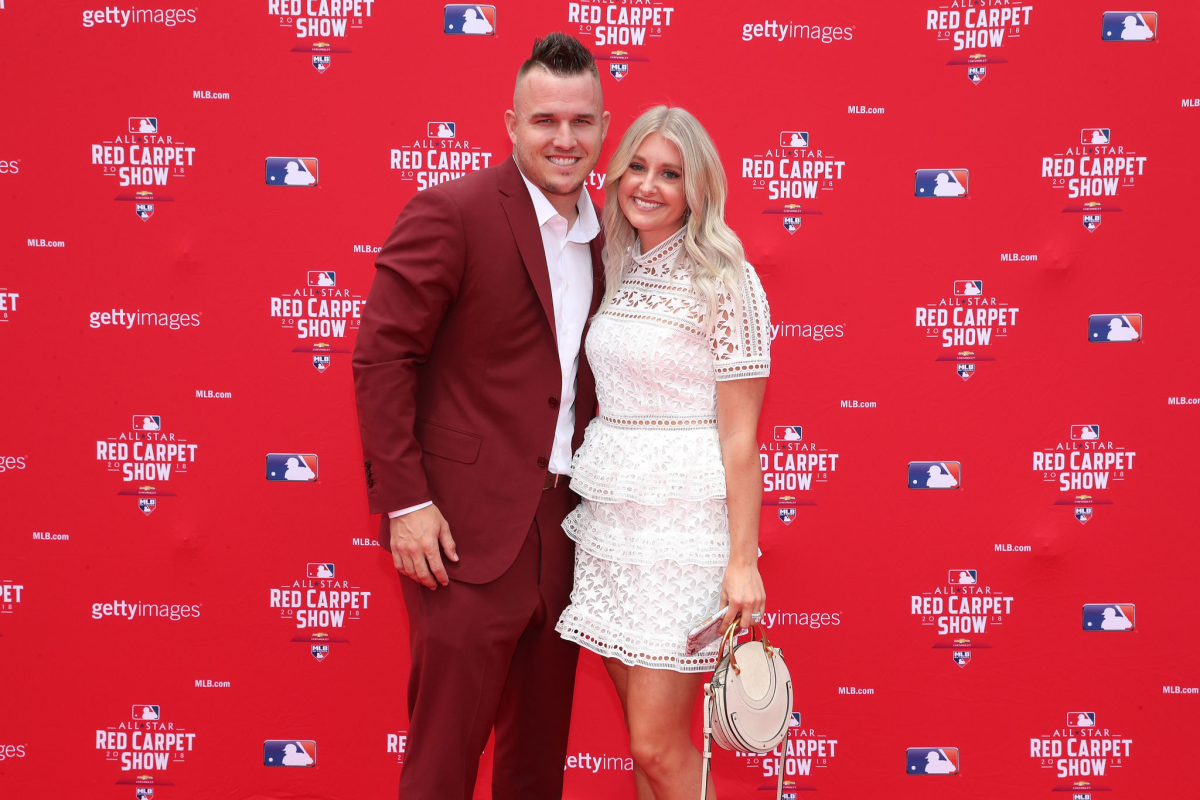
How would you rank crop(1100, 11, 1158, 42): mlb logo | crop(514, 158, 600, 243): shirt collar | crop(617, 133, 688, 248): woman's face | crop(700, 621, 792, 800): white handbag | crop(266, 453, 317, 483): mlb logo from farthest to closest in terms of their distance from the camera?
crop(266, 453, 317, 483): mlb logo
crop(1100, 11, 1158, 42): mlb logo
crop(514, 158, 600, 243): shirt collar
crop(617, 133, 688, 248): woman's face
crop(700, 621, 792, 800): white handbag

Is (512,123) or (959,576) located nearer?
(512,123)

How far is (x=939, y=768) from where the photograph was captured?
2.85 metres

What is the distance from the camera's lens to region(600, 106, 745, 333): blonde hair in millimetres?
1826

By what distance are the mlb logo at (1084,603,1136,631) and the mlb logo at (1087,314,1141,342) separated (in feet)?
2.91

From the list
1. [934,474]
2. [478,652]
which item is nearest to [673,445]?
[478,652]

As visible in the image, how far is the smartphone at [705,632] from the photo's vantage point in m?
1.84

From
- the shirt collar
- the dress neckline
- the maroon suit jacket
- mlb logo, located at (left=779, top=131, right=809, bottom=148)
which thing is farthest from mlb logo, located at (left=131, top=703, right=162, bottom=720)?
mlb logo, located at (left=779, top=131, right=809, bottom=148)

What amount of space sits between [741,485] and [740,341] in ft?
1.04

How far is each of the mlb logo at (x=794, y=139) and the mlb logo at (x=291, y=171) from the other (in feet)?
4.98

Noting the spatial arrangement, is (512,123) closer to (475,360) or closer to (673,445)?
(475,360)

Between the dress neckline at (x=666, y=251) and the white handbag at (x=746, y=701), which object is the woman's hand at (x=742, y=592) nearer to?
the white handbag at (x=746, y=701)

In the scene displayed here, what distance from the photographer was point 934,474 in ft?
9.12

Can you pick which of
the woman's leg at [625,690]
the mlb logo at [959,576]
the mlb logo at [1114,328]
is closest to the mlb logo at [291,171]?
the woman's leg at [625,690]

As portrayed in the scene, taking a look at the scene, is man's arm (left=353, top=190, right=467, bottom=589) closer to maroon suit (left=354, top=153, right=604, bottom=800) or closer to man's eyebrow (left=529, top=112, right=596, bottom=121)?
maroon suit (left=354, top=153, right=604, bottom=800)
